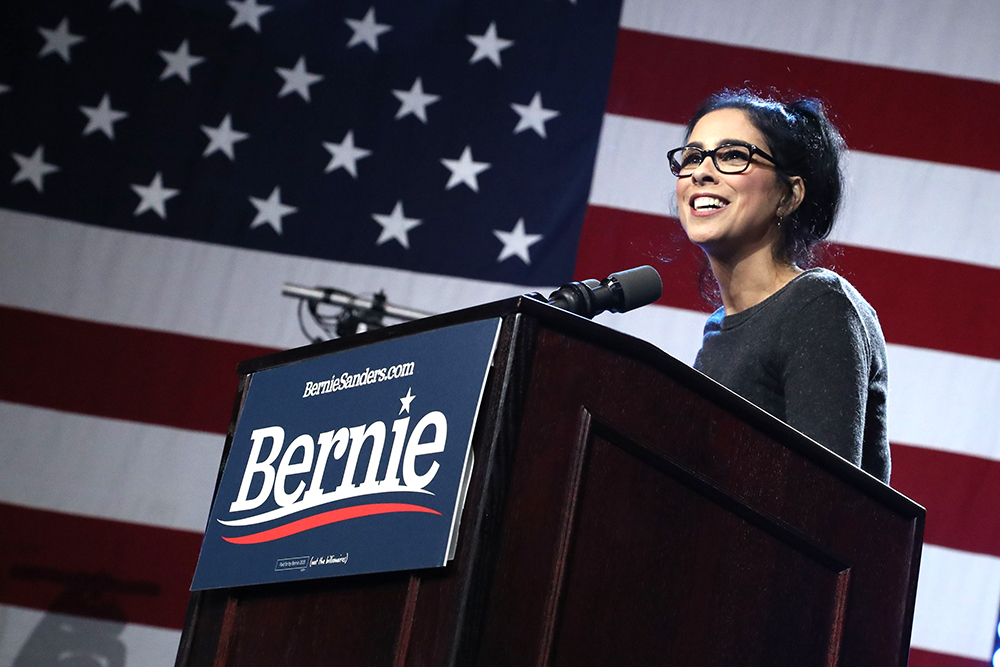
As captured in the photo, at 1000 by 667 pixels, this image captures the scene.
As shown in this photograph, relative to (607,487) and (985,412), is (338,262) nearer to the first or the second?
(985,412)

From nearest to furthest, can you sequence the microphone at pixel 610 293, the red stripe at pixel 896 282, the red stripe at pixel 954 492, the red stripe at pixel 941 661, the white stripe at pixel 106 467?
the microphone at pixel 610 293
the red stripe at pixel 941 661
the red stripe at pixel 954 492
the red stripe at pixel 896 282
the white stripe at pixel 106 467

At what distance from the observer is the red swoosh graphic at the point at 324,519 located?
29.0 inches

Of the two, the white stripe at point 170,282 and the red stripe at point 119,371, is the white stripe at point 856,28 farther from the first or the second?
the red stripe at point 119,371

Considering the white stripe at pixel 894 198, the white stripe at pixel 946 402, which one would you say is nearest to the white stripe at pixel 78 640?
the white stripe at pixel 894 198

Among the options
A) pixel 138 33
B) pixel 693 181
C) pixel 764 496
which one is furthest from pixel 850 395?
pixel 138 33

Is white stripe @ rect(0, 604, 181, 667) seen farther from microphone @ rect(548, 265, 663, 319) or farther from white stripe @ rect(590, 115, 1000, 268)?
microphone @ rect(548, 265, 663, 319)

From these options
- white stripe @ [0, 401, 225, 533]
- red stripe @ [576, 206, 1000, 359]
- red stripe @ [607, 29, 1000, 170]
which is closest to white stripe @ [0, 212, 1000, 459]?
red stripe @ [576, 206, 1000, 359]

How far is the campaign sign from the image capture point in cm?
71

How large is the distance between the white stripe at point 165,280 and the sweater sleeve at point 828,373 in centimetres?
212

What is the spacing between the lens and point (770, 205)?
4.28ft

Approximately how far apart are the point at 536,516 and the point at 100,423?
9.30ft

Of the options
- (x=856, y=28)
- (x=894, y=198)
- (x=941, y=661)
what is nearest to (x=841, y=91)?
(x=856, y=28)

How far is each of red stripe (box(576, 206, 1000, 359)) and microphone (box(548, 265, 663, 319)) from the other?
6.54ft

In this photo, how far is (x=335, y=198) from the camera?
3311 mm
